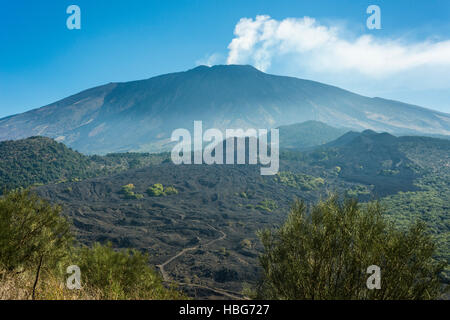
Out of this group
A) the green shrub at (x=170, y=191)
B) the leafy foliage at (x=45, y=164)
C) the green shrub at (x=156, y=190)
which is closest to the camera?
the green shrub at (x=156, y=190)

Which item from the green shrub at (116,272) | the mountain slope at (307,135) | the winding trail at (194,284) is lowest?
A: the winding trail at (194,284)

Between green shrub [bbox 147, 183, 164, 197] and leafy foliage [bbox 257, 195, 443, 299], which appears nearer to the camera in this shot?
leafy foliage [bbox 257, 195, 443, 299]

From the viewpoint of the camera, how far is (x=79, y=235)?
33.9m

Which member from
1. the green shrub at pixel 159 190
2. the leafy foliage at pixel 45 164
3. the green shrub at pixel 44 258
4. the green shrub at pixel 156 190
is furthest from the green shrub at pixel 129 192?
the green shrub at pixel 44 258

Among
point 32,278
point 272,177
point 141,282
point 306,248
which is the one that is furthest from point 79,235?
point 272,177

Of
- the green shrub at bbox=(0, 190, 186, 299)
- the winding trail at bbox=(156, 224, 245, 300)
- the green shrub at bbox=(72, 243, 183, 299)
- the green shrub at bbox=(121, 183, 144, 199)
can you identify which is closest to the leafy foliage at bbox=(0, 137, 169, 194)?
the green shrub at bbox=(121, 183, 144, 199)

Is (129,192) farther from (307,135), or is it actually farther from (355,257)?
(307,135)

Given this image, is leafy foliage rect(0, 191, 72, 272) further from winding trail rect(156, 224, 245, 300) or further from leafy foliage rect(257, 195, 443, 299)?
winding trail rect(156, 224, 245, 300)

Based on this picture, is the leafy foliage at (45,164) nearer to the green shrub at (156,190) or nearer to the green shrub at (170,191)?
the green shrub at (156,190)

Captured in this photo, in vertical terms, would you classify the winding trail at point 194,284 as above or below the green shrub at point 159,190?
below

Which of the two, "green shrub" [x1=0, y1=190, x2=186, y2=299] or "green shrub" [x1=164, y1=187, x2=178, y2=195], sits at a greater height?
"green shrub" [x1=0, y1=190, x2=186, y2=299]

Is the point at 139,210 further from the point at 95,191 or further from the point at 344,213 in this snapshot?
the point at 344,213

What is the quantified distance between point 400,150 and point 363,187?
3315 centimetres

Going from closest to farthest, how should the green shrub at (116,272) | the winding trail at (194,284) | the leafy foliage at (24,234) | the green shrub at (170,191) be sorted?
the leafy foliage at (24,234), the green shrub at (116,272), the winding trail at (194,284), the green shrub at (170,191)
